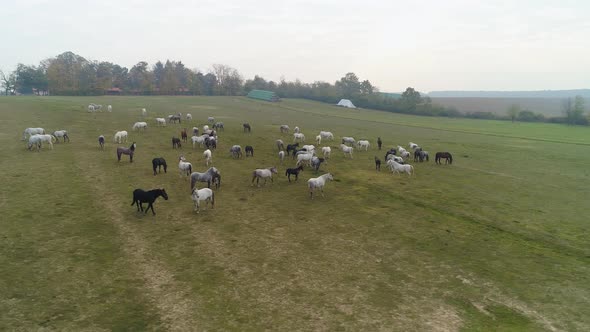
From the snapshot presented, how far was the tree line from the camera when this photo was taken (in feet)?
375

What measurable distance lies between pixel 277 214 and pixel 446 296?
1034cm

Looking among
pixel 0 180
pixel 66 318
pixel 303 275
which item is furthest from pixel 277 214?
pixel 0 180

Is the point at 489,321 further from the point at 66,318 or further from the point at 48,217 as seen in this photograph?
the point at 48,217

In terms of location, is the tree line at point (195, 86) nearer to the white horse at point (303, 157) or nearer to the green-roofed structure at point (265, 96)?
the green-roofed structure at point (265, 96)

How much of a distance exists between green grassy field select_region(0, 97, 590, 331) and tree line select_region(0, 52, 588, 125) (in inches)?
3851

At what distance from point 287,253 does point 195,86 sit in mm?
148340

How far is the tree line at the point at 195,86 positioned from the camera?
11431cm

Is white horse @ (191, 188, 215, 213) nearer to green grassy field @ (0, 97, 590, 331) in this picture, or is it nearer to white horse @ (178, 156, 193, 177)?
green grassy field @ (0, 97, 590, 331)

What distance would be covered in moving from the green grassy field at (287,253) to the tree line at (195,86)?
97.8 metres

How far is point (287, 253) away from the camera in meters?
15.5

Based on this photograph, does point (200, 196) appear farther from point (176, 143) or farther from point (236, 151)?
point (176, 143)

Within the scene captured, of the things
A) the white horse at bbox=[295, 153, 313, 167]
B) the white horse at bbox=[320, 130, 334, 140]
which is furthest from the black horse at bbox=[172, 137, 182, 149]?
the white horse at bbox=[320, 130, 334, 140]

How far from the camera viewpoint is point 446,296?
501 inches

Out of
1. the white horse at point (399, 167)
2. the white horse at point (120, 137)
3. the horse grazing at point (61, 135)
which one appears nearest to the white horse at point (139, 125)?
the white horse at point (120, 137)
